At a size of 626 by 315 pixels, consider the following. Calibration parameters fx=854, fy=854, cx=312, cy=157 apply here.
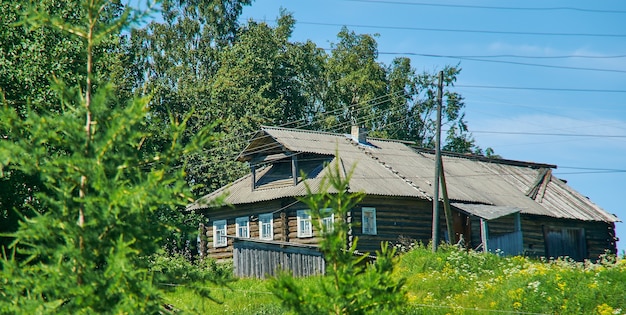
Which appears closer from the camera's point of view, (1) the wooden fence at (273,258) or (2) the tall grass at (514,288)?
(2) the tall grass at (514,288)

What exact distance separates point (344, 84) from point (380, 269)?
45.7m

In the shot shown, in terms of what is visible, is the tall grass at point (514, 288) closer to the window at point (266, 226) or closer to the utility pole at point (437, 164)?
the utility pole at point (437, 164)

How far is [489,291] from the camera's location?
22047mm

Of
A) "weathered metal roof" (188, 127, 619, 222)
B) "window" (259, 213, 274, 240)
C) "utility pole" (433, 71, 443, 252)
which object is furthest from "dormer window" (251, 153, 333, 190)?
"utility pole" (433, 71, 443, 252)

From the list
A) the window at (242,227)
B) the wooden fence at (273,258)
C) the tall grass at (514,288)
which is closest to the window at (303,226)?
the window at (242,227)

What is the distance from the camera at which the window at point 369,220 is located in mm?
34719

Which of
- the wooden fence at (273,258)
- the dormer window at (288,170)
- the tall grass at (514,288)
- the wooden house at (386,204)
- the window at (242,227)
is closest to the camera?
the tall grass at (514,288)

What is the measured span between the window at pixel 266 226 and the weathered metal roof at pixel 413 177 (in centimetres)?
110

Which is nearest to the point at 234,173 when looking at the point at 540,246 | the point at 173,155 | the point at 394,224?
the point at 394,224

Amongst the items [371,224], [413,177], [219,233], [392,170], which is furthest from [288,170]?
[413,177]

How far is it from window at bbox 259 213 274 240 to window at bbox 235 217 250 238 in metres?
0.92

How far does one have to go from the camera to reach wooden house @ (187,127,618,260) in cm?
3503

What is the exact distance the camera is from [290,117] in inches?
2133

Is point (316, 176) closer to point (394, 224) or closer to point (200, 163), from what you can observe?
point (394, 224)
